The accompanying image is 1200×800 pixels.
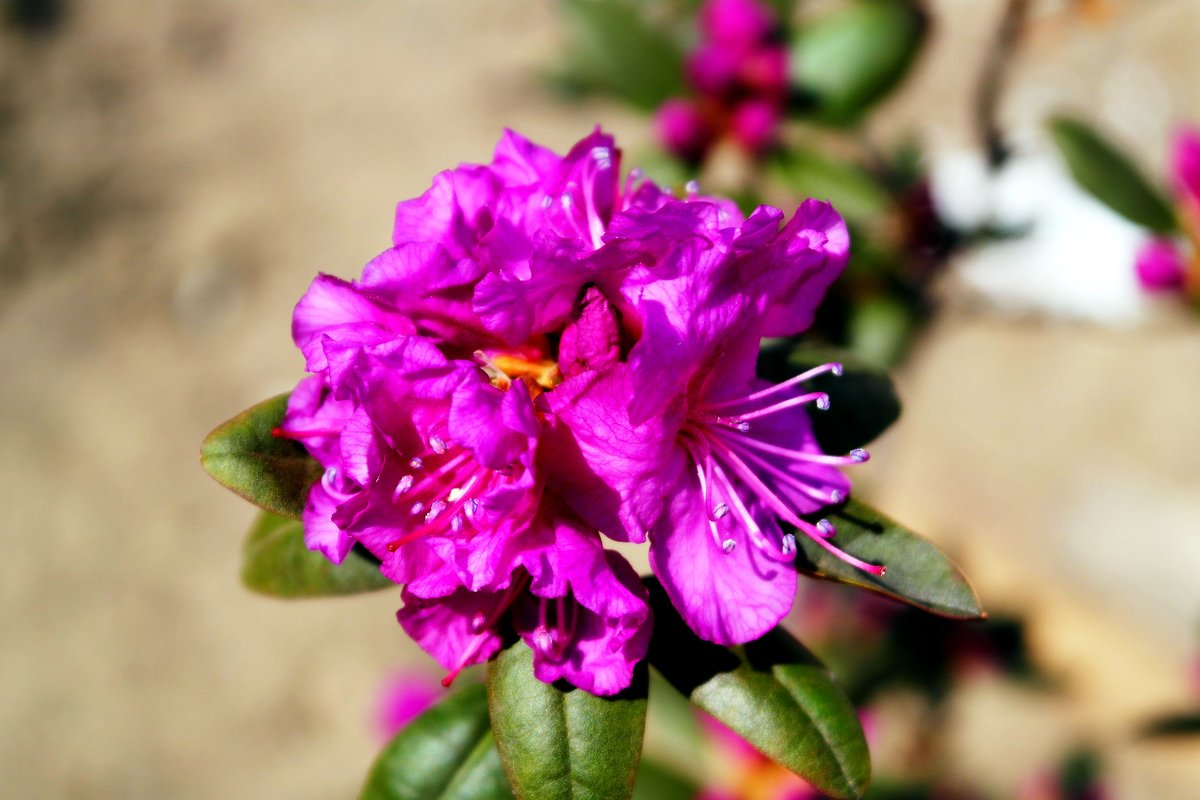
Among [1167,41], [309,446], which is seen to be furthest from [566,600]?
[1167,41]

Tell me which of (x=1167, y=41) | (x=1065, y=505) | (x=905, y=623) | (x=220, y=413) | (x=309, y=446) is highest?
(x=309, y=446)

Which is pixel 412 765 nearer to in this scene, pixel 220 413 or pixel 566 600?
pixel 566 600

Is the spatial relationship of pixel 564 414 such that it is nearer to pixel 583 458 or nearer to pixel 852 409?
pixel 583 458

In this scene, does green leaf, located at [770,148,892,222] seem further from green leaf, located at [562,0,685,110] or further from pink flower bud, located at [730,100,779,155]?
green leaf, located at [562,0,685,110]

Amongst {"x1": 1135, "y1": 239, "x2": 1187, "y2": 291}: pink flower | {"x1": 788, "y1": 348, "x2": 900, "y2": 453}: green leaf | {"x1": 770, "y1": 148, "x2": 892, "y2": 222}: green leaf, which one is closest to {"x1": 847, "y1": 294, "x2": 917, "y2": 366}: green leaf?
{"x1": 770, "y1": 148, "x2": 892, "y2": 222}: green leaf

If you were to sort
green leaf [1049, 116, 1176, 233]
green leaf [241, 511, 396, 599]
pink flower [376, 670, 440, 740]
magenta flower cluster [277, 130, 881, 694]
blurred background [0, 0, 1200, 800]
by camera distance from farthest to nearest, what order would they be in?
1. blurred background [0, 0, 1200, 800]
2. pink flower [376, 670, 440, 740]
3. green leaf [1049, 116, 1176, 233]
4. green leaf [241, 511, 396, 599]
5. magenta flower cluster [277, 130, 881, 694]
